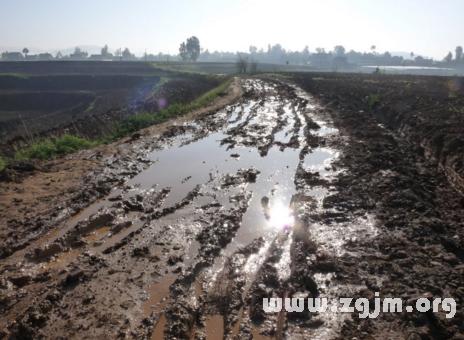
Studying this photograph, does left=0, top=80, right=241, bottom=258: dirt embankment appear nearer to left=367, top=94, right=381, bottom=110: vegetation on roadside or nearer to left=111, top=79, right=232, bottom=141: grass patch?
left=111, top=79, right=232, bottom=141: grass patch

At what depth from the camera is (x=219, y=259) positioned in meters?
6.90

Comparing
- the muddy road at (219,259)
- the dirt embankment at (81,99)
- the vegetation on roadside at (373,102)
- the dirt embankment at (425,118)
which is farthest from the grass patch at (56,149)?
the vegetation on roadside at (373,102)

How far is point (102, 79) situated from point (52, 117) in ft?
87.3

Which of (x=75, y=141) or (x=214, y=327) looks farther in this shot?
(x=75, y=141)

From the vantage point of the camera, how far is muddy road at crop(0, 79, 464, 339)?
527 cm

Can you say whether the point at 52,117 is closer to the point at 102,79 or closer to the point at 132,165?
the point at 102,79

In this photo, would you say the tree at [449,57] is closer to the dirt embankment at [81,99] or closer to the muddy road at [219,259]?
the dirt embankment at [81,99]

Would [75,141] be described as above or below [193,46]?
below

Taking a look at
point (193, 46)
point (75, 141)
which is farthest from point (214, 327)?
point (193, 46)

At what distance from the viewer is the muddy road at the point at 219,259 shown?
207 inches

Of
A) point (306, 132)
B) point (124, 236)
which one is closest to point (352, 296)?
point (124, 236)

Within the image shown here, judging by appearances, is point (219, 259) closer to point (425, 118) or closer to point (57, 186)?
point (57, 186)

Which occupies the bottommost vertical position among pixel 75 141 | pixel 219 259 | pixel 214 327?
pixel 214 327

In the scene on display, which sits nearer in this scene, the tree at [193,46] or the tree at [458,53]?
the tree at [193,46]
